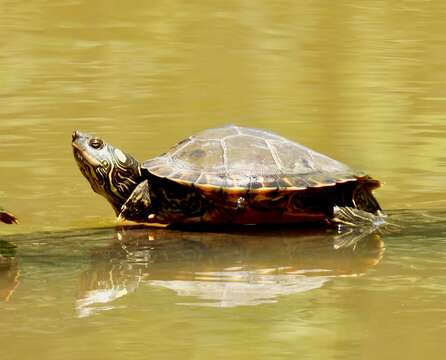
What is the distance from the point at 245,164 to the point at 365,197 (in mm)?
750

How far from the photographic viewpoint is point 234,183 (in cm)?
636

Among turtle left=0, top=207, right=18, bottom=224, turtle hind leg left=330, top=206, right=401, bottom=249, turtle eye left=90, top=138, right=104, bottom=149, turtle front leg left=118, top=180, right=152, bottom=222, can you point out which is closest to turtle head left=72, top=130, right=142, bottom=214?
turtle eye left=90, top=138, right=104, bottom=149

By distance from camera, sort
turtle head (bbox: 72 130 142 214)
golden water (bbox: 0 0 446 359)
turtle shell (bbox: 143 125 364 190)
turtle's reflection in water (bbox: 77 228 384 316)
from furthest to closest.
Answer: turtle head (bbox: 72 130 142 214) < turtle shell (bbox: 143 125 364 190) < turtle's reflection in water (bbox: 77 228 384 316) < golden water (bbox: 0 0 446 359)

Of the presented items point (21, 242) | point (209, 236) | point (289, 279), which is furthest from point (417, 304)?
point (21, 242)

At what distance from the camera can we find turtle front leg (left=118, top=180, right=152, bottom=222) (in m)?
6.74

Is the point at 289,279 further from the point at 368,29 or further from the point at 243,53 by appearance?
the point at 368,29

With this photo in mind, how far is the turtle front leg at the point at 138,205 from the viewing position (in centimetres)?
674

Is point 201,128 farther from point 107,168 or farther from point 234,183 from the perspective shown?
point 234,183

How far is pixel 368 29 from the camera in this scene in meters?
17.1

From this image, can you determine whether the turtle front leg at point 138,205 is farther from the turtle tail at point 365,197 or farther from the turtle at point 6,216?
the turtle tail at point 365,197

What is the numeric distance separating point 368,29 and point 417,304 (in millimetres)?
12607

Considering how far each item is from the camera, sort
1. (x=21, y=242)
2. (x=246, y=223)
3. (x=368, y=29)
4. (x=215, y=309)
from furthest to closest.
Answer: (x=368, y=29)
(x=246, y=223)
(x=21, y=242)
(x=215, y=309)

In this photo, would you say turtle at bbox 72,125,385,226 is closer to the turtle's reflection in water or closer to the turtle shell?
the turtle shell

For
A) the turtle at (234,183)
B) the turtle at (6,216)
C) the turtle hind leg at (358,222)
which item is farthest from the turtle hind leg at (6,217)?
the turtle hind leg at (358,222)
